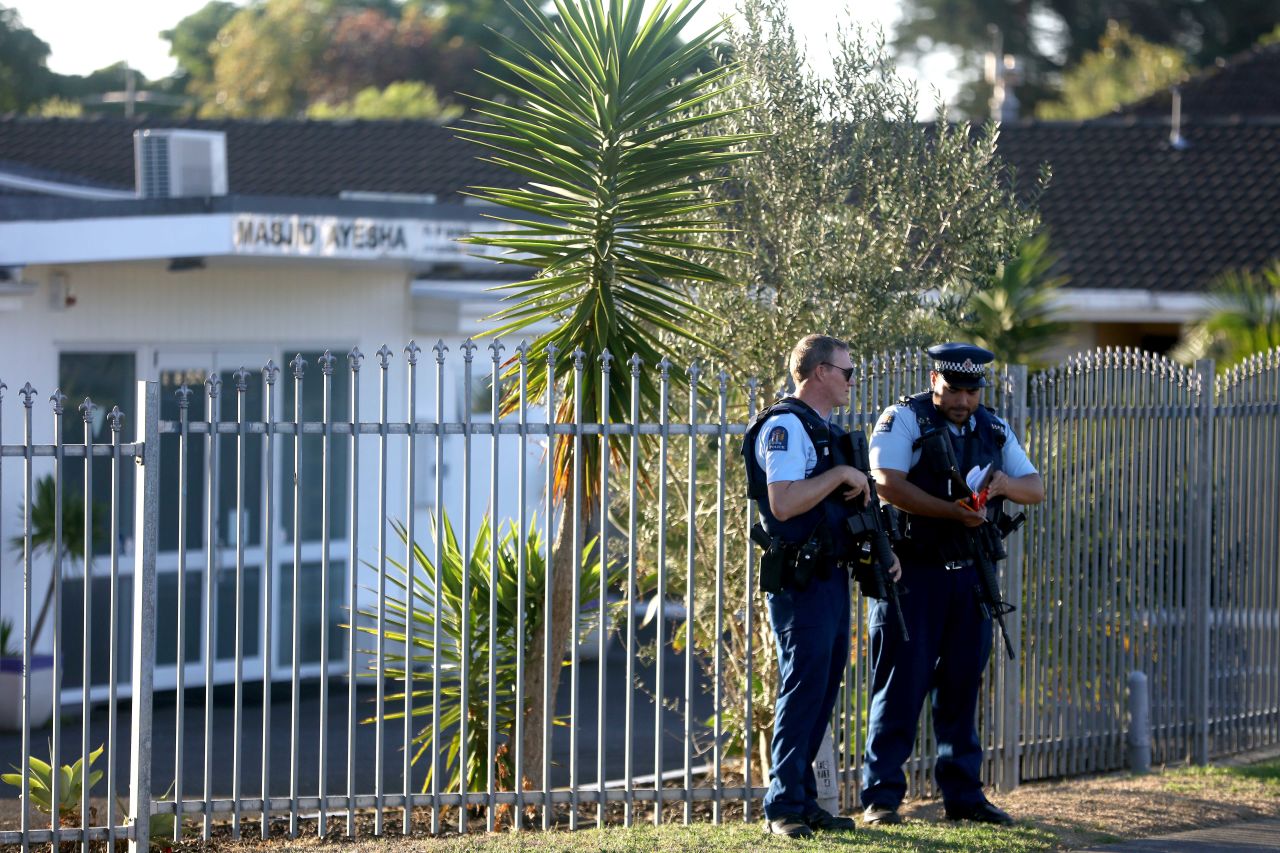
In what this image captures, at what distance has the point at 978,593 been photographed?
21.4 feet

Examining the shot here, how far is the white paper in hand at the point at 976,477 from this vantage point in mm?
6516

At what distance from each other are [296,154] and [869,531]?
1543cm

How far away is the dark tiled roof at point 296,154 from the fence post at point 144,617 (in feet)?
39.3

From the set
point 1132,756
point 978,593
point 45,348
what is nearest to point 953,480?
point 978,593

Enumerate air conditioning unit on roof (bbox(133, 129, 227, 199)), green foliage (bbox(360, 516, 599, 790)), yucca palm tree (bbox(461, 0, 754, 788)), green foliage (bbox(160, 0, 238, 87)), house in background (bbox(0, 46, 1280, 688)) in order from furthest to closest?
green foliage (bbox(160, 0, 238, 87))
air conditioning unit on roof (bbox(133, 129, 227, 199))
house in background (bbox(0, 46, 1280, 688))
green foliage (bbox(360, 516, 599, 790))
yucca palm tree (bbox(461, 0, 754, 788))

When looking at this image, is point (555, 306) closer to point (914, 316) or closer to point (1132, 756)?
point (914, 316)

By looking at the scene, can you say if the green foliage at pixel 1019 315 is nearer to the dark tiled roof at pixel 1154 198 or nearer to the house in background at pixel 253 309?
the house in background at pixel 253 309

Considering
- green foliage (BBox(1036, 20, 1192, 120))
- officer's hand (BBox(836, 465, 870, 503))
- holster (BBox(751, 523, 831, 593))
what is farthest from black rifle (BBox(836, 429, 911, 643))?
green foliage (BBox(1036, 20, 1192, 120))

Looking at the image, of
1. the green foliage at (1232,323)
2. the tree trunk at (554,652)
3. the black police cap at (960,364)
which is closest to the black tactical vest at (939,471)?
the black police cap at (960,364)

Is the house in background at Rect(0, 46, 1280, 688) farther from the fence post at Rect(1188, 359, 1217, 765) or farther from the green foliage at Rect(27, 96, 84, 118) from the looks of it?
the green foliage at Rect(27, 96, 84, 118)

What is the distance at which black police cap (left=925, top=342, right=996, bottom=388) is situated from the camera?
6.43 m

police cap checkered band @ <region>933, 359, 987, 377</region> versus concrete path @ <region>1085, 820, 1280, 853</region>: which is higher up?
police cap checkered band @ <region>933, 359, 987, 377</region>

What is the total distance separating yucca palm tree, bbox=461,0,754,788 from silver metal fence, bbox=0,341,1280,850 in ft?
0.53

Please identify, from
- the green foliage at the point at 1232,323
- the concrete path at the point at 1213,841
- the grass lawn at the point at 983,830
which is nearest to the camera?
the grass lawn at the point at 983,830
